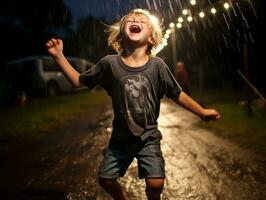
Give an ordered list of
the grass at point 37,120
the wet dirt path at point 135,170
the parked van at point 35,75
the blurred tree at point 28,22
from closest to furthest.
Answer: the wet dirt path at point 135,170, the grass at point 37,120, the parked van at point 35,75, the blurred tree at point 28,22

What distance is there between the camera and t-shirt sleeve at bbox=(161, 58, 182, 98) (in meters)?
2.99

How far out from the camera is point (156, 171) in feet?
9.32

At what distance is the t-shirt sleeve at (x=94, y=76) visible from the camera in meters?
3.00

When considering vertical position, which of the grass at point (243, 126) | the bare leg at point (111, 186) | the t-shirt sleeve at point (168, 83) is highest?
the t-shirt sleeve at point (168, 83)

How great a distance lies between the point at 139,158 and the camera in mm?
2938

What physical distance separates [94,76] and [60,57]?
30 cm

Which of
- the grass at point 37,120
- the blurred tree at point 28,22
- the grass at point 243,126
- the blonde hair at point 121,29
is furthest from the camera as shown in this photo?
the blurred tree at point 28,22

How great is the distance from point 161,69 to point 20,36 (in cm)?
3353

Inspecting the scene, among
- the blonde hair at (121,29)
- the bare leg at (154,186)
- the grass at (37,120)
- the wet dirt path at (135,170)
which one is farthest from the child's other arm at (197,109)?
the grass at (37,120)

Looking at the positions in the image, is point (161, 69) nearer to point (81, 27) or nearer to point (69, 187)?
point (69, 187)

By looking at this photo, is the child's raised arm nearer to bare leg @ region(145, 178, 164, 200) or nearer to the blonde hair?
the blonde hair

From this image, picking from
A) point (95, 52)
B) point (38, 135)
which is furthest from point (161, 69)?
point (95, 52)

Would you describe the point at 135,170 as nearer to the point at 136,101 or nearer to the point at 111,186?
the point at 111,186

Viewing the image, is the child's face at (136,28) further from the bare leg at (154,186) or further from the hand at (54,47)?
the bare leg at (154,186)
